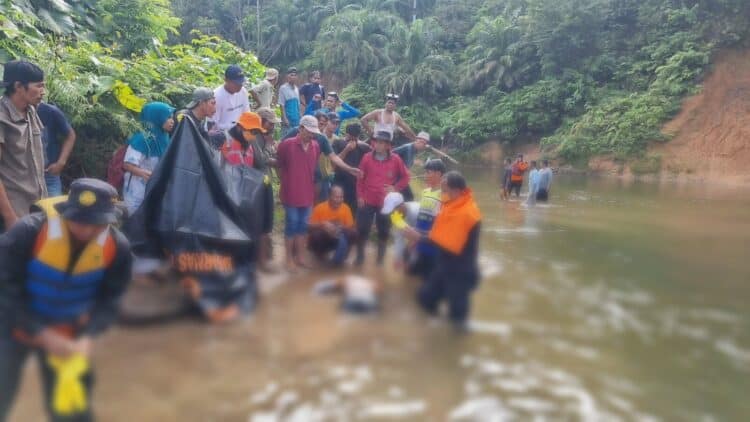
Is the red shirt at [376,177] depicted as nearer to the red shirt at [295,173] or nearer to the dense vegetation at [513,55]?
the red shirt at [295,173]

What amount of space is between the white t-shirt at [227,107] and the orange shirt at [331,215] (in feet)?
4.19

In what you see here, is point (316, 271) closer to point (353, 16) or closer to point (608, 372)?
point (608, 372)

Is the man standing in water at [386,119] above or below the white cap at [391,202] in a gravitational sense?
above

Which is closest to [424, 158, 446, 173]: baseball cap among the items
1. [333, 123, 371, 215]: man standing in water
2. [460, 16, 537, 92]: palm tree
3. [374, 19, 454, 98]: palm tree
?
[333, 123, 371, 215]: man standing in water

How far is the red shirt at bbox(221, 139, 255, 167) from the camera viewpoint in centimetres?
518

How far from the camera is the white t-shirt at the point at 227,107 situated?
6.29m

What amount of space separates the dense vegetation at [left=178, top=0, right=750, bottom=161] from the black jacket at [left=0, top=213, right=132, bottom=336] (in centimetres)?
2309

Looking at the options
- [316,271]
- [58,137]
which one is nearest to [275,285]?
[316,271]

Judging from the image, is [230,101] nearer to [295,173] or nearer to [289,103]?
[295,173]

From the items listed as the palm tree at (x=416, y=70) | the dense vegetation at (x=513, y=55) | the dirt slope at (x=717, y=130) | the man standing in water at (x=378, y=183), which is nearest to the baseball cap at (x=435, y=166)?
the man standing in water at (x=378, y=183)

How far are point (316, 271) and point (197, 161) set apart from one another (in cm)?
154

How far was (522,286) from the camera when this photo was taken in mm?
5715

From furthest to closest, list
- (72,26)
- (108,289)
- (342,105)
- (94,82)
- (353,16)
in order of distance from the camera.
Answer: (353,16), (342,105), (72,26), (94,82), (108,289)

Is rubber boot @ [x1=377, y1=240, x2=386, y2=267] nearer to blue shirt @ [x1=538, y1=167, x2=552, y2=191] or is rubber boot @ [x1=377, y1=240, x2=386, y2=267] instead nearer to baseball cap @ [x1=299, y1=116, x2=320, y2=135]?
baseball cap @ [x1=299, y1=116, x2=320, y2=135]
